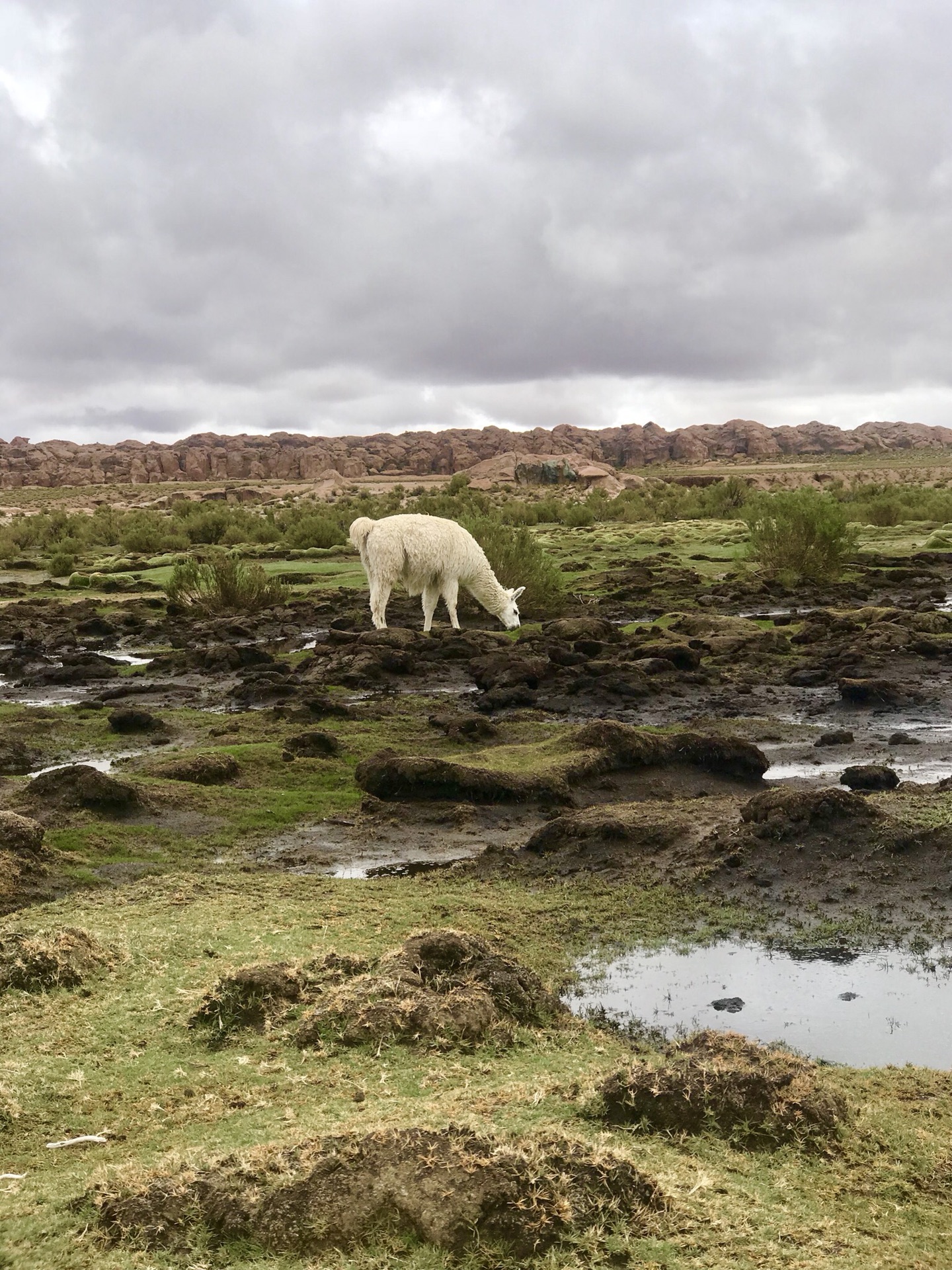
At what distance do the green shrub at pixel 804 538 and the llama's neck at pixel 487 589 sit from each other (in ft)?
29.7

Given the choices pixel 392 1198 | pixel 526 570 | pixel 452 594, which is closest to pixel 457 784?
pixel 392 1198

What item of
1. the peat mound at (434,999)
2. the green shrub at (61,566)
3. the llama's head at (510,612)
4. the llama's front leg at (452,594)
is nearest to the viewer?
the peat mound at (434,999)

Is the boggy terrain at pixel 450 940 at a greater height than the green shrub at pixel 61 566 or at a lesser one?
lesser

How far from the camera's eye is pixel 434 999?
205 inches

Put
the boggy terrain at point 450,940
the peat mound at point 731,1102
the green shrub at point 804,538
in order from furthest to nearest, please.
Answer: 1. the green shrub at point 804,538
2. the peat mound at point 731,1102
3. the boggy terrain at point 450,940

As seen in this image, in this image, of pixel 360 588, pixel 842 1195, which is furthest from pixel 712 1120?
pixel 360 588

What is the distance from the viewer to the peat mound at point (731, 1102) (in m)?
4.14

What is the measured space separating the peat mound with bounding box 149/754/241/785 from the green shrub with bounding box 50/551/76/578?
24851 millimetres

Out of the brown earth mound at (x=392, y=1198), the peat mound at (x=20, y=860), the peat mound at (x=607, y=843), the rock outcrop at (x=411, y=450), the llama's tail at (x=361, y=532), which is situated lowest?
the peat mound at (x=607, y=843)

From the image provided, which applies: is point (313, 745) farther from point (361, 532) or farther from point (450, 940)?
point (361, 532)

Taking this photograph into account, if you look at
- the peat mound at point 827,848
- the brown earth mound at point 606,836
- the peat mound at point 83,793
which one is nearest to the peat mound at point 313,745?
the peat mound at point 83,793

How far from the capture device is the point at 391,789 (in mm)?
10688

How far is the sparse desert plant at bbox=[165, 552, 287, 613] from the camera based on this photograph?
25250 mm

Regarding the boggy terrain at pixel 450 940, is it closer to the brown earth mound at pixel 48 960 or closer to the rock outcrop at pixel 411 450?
the brown earth mound at pixel 48 960
